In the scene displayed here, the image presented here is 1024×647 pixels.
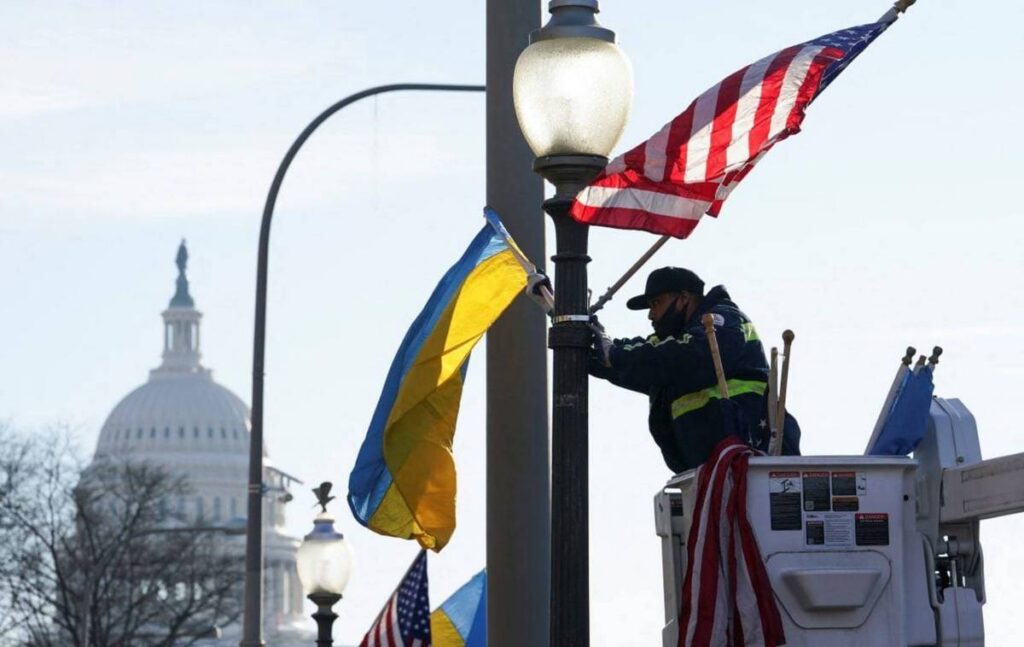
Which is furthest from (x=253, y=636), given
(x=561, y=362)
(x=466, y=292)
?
(x=561, y=362)

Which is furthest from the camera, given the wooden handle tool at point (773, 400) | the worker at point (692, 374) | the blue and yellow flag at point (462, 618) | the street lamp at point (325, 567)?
the street lamp at point (325, 567)

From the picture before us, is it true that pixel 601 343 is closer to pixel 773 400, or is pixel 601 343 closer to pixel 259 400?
pixel 773 400

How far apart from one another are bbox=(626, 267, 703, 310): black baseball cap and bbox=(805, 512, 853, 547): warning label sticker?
4.80ft

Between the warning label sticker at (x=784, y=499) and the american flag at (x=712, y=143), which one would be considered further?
the american flag at (x=712, y=143)

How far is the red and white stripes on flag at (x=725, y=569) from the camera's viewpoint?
871cm

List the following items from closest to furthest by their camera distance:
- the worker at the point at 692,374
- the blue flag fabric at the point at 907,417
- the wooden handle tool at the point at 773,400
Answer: the wooden handle tool at the point at 773,400, the blue flag fabric at the point at 907,417, the worker at the point at 692,374

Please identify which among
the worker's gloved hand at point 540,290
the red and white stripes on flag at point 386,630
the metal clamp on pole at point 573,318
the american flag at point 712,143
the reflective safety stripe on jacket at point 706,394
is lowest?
the red and white stripes on flag at point 386,630

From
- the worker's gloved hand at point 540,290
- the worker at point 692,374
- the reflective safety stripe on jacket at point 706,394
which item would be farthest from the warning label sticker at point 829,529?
the worker's gloved hand at point 540,290

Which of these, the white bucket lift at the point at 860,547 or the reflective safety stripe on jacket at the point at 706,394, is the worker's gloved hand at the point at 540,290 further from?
the white bucket lift at the point at 860,547

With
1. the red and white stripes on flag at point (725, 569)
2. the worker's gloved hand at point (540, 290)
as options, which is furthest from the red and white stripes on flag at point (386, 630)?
the red and white stripes on flag at point (725, 569)

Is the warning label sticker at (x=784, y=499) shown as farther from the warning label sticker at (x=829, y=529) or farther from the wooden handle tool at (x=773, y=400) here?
the wooden handle tool at (x=773, y=400)

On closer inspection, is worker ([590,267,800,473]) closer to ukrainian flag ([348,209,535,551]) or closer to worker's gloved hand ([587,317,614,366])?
worker's gloved hand ([587,317,614,366])

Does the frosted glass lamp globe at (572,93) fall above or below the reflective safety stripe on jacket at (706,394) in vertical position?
above

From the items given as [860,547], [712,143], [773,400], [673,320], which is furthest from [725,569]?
[712,143]
